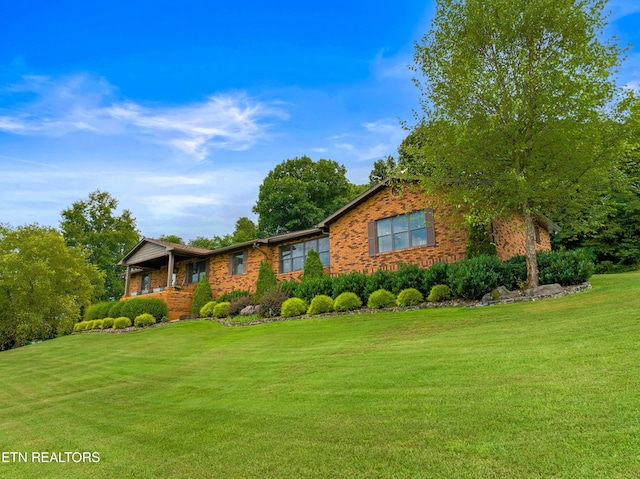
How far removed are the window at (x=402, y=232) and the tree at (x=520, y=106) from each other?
8.57ft

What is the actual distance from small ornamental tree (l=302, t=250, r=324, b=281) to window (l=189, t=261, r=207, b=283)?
30.2ft

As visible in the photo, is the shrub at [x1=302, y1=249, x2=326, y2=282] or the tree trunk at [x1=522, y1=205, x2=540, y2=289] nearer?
the tree trunk at [x1=522, y1=205, x2=540, y2=289]

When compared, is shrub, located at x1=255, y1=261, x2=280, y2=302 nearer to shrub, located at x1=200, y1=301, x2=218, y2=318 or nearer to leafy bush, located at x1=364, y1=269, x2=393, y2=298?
shrub, located at x1=200, y1=301, x2=218, y2=318

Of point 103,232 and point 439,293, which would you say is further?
point 103,232

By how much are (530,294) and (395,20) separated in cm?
1120

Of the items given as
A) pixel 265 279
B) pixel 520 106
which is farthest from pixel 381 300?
pixel 265 279

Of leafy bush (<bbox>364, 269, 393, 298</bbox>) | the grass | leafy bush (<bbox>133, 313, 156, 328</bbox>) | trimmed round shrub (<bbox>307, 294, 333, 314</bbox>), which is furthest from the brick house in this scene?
the grass

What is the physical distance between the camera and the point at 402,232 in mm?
18141

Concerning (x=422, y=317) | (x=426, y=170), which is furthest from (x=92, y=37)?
(x=422, y=317)

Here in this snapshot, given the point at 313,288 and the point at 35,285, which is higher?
the point at 35,285

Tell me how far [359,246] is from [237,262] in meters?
8.64

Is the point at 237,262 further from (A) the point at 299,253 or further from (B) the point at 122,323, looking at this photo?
(B) the point at 122,323

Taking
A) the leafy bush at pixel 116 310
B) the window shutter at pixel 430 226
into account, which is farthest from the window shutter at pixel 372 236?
the leafy bush at pixel 116 310

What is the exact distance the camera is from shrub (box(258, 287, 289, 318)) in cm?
1749
